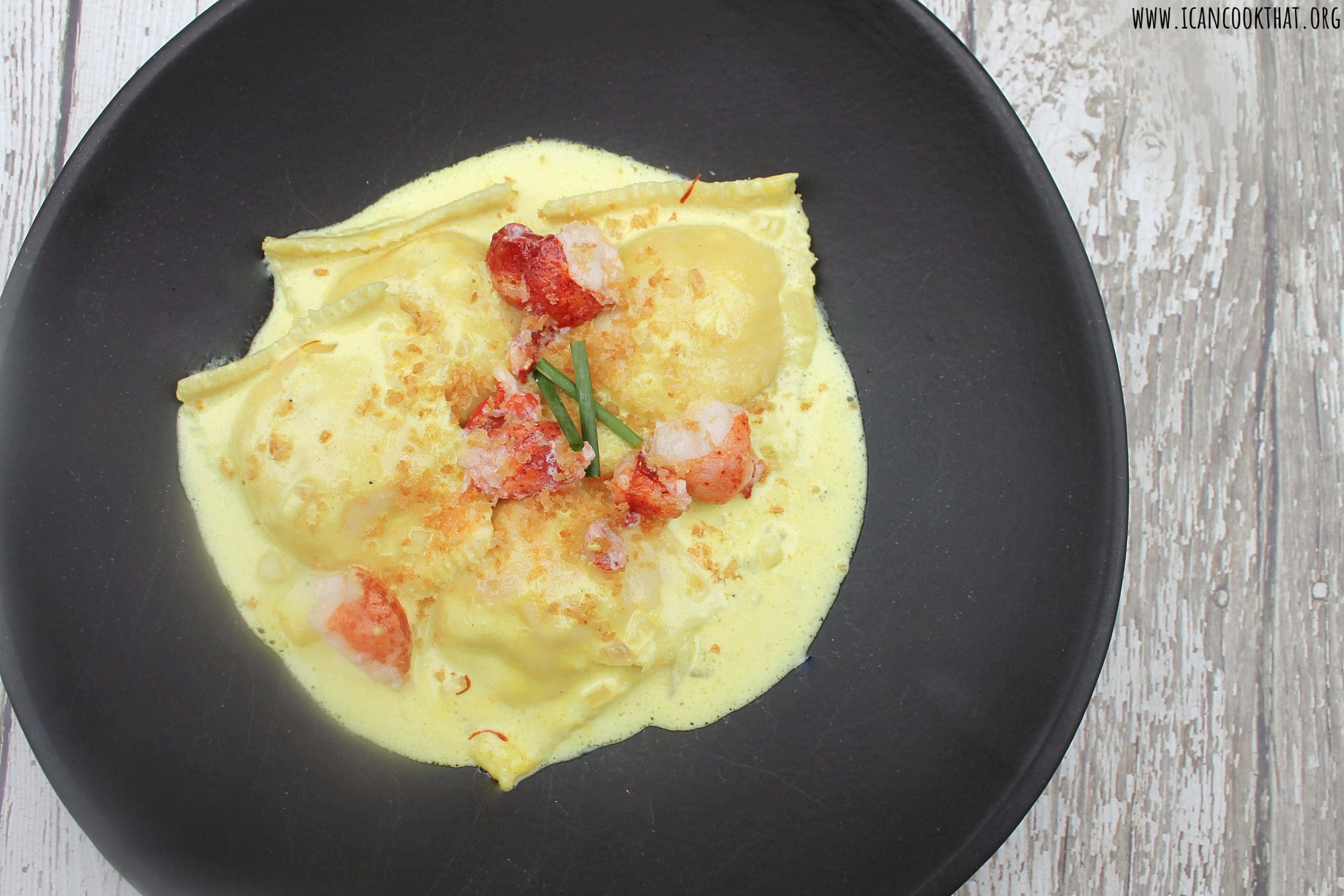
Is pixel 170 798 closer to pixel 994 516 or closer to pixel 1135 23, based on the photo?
pixel 994 516

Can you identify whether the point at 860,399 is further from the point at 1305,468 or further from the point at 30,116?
the point at 30,116

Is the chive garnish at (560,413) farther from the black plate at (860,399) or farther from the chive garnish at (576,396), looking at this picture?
the black plate at (860,399)

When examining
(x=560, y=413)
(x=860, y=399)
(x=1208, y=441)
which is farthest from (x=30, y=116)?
(x=1208, y=441)

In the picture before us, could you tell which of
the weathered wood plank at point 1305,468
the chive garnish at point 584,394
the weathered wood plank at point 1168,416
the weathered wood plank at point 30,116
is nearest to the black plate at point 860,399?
the weathered wood plank at point 1168,416

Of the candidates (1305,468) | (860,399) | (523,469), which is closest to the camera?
(523,469)

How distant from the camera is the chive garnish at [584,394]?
2.65m

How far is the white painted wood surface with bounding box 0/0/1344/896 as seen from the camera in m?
3.08

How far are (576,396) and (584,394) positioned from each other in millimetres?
39

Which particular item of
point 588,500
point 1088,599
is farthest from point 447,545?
point 1088,599

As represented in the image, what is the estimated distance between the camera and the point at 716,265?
2855mm

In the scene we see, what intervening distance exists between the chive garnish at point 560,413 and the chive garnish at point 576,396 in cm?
2

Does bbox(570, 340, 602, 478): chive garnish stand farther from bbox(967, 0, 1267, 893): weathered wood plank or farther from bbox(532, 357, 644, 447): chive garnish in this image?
bbox(967, 0, 1267, 893): weathered wood plank

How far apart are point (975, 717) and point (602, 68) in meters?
2.64

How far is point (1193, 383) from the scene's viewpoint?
10.3ft
